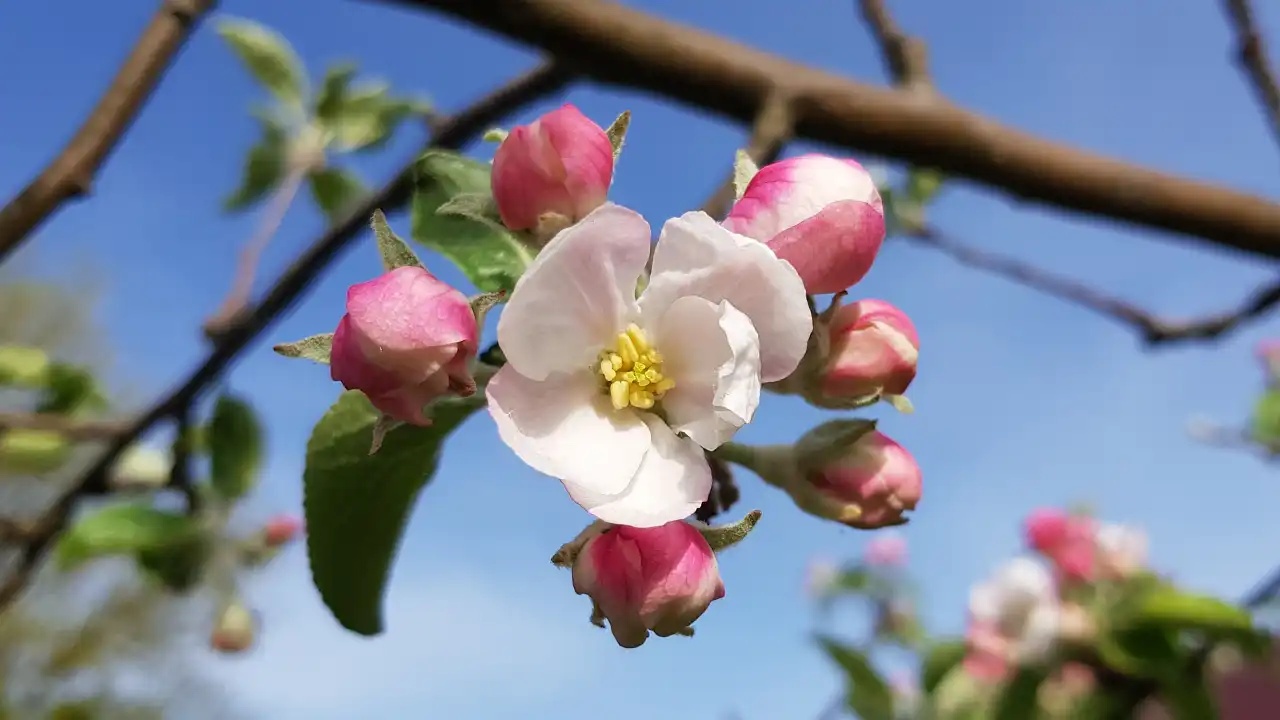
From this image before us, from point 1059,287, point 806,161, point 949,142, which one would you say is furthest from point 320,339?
point 1059,287

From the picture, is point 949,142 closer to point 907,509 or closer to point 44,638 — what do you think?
point 907,509

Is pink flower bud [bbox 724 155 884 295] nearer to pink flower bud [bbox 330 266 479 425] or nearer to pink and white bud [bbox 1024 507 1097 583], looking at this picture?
pink flower bud [bbox 330 266 479 425]

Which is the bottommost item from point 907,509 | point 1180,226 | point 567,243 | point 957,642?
point 957,642

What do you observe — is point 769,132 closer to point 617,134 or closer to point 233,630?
point 617,134

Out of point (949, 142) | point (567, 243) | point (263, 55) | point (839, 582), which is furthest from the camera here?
point (839, 582)

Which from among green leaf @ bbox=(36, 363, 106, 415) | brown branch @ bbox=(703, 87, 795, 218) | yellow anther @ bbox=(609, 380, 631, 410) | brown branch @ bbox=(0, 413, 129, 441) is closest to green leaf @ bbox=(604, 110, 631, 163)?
yellow anther @ bbox=(609, 380, 631, 410)

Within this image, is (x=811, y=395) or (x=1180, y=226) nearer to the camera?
(x=811, y=395)

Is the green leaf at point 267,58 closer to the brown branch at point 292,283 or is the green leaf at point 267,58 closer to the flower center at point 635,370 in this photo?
the brown branch at point 292,283
